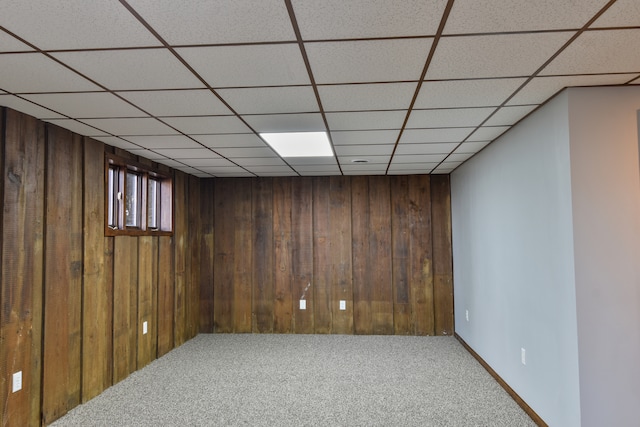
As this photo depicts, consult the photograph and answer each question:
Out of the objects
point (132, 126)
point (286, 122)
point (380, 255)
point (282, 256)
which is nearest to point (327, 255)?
point (282, 256)

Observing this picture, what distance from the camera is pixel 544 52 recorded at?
196 cm

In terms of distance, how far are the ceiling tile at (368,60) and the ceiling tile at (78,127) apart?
2.04m

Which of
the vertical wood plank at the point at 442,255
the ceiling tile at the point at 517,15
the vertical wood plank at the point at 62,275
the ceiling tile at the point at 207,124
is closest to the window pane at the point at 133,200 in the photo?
the vertical wood plank at the point at 62,275

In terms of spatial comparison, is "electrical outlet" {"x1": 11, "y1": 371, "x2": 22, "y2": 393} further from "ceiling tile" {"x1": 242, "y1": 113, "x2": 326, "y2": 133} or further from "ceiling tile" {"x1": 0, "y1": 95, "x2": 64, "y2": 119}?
"ceiling tile" {"x1": 242, "y1": 113, "x2": 326, "y2": 133}

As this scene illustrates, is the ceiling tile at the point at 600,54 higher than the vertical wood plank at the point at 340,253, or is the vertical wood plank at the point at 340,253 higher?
the ceiling tile at the point at 600,54

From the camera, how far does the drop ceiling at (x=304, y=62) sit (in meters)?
1.59

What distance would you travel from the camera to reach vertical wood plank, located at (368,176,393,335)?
5.86 metres

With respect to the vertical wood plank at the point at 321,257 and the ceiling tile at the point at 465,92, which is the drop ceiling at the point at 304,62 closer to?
the ceiling tile at the point at 465,92

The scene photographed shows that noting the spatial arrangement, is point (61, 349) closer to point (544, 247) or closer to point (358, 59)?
point (358, 59)

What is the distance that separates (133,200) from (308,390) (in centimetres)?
273

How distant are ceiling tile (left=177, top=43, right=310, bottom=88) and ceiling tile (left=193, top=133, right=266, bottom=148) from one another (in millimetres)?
1195

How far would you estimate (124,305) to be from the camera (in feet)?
13.4

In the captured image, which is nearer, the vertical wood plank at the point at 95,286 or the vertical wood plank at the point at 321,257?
the vertical wood plank at the point at 95,286

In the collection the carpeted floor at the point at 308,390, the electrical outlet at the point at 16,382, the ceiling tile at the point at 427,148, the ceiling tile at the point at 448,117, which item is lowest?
the carpeted floor at the point at 308,390
